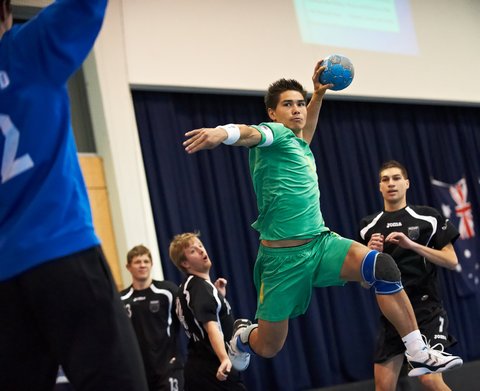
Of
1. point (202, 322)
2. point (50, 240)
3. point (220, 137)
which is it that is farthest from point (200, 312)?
point (50, 240)

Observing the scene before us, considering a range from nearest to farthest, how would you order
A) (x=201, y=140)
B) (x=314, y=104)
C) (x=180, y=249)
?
(x=201, y=140), (x=314, y=104), (x=180, y=249)

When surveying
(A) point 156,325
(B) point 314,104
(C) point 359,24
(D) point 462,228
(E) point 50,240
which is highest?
(C) point 359,24

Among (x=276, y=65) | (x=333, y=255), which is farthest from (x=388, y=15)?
(x=333, y=255)

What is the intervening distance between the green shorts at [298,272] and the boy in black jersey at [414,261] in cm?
97

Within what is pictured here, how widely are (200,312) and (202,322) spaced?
0.06 meters

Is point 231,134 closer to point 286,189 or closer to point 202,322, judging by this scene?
point 286,189

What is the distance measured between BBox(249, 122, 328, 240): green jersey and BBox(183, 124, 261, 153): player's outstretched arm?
0.22 meters

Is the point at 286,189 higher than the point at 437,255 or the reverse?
higher

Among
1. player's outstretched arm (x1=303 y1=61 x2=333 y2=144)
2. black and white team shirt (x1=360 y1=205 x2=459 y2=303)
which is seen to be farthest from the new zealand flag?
player's outstretched arm (x1=303 y1=61 x2=333 y2=144)

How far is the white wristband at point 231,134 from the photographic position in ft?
11.2

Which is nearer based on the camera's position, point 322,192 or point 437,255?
point 437,255

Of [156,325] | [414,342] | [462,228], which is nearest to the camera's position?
[414,342]

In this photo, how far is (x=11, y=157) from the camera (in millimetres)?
1912

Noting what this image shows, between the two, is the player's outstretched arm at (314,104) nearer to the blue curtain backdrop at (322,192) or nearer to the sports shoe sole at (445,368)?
the sports shoe sole at (445,368)
